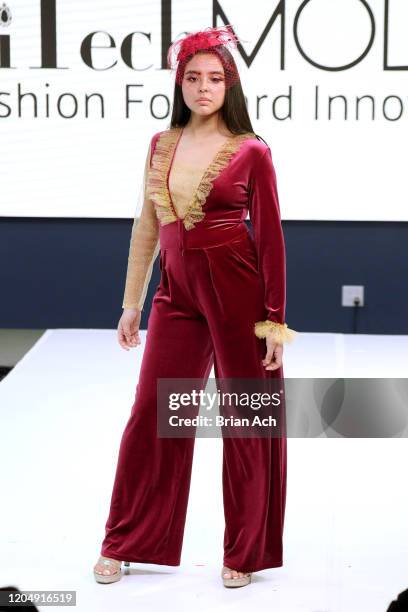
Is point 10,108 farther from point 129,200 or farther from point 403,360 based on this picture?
point 403,360

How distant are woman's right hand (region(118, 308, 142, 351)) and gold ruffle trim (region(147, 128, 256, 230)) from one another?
24cm

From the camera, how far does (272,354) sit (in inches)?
96.0

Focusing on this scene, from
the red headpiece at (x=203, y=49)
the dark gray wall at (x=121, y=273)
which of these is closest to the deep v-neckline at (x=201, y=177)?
the red headpiece at (x=203, y=49)

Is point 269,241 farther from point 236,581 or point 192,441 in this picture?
point 236,581

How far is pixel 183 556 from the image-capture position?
8.87 feet

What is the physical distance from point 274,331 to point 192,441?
33 cm

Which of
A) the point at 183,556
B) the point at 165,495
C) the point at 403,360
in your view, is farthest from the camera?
the point at 403,360

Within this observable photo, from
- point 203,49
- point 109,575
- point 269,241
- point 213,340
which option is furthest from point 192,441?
point 203,49

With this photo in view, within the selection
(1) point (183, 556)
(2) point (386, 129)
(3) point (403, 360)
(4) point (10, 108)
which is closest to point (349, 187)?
(2) point (386, 129)

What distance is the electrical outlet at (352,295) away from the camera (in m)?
5.76

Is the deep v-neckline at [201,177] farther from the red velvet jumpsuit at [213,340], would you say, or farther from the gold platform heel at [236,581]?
the gold platform heel at [236,581]

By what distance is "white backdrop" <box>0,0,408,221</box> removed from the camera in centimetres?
550

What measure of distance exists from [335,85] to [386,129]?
336 mm

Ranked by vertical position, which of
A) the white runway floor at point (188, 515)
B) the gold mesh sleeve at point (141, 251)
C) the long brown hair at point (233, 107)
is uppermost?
the long brown hair at point (233, 107)
